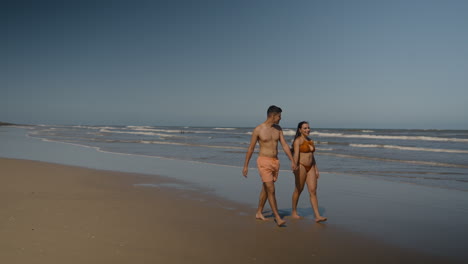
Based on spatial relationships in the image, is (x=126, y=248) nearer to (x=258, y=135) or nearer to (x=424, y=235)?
(x=258, y=135)

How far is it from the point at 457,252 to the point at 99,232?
4.49 m

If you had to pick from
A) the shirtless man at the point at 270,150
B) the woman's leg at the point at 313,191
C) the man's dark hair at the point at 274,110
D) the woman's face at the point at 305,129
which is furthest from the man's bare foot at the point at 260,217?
the man's dark hair at the point at 274,110

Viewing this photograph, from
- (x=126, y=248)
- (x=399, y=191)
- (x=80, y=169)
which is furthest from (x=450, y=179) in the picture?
(x=80, y=169)

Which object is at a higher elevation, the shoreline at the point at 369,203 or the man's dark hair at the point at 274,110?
the man's dark hair at the point at 274,110

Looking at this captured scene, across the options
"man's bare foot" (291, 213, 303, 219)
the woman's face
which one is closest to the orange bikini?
the woman's face

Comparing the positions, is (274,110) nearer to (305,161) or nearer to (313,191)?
(305,161)

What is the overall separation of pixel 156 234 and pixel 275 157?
2.10 metres

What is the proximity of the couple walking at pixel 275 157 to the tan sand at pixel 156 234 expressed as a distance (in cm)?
40

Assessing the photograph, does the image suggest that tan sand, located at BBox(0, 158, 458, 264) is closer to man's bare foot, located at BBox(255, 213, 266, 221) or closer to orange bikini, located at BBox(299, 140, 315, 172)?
man's bare foot, located at BBox(255, 213, 266, 221)

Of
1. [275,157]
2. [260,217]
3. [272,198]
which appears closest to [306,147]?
[275,157]

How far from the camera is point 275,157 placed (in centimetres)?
533

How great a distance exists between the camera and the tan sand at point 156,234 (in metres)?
3.77

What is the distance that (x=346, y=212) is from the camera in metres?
6.05

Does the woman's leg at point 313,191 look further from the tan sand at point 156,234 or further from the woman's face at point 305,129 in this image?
the woman's face at point 305,129
